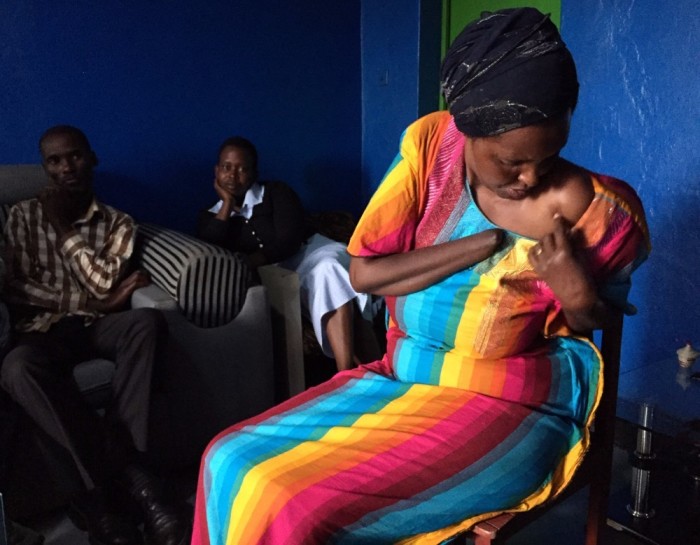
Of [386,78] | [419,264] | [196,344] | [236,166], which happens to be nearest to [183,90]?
[236,166]

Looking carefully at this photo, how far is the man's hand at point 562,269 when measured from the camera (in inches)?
37.6

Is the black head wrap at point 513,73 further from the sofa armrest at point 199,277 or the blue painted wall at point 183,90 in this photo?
the blue painted wall at point 183,90

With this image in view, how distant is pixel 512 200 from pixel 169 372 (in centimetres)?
128

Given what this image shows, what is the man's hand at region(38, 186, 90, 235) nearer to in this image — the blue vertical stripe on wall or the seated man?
the seated man

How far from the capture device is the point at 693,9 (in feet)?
6.00

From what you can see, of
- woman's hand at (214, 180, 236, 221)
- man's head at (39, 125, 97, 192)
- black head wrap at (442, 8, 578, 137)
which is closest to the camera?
black head wrap at (442, 8, 578, 137)

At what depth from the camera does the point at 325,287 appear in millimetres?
2289

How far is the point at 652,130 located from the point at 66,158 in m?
1.86

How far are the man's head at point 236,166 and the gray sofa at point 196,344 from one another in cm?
39

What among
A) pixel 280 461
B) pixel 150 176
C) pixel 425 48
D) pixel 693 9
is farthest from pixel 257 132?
pixel 280 461

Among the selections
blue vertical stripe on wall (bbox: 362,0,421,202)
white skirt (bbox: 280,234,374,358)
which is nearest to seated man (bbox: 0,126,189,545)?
white skirt (bbox: 280,234,374,358)

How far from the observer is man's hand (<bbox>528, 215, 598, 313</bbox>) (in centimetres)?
95

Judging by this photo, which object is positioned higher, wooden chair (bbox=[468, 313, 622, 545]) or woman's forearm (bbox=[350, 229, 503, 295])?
woman's forearm (bbox=[350, 229, 503, 295])

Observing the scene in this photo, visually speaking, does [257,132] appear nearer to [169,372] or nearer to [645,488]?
[169,372]
